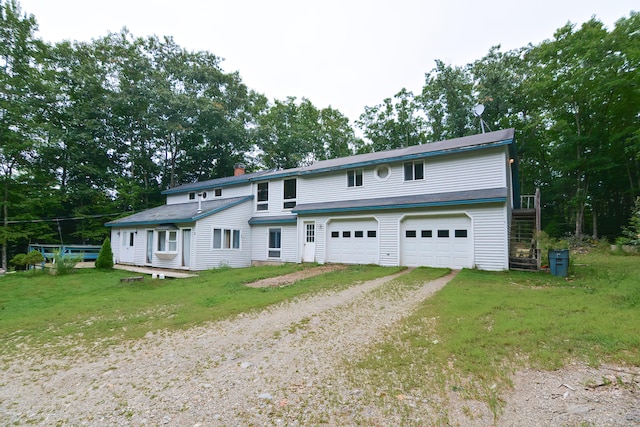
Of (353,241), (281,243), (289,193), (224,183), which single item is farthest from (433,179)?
(224,183)

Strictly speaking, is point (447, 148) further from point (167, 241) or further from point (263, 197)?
point (167, 241)

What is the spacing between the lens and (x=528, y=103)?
25.8 meters

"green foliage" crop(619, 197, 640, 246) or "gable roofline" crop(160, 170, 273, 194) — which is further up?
"gable roofline" crop(160, 170, 273, 194)

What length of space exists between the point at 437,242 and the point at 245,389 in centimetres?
1141

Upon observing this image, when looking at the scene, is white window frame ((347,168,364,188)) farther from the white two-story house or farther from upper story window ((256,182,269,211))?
upper story window ((256,182,269,211))

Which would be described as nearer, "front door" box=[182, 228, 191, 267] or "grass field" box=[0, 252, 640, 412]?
"grass field" box=[0, 252, 640, 412]

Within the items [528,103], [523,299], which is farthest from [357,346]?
[528,103]

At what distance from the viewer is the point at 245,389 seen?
3.34 m

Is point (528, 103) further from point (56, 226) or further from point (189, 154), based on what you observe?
point (56, 226)

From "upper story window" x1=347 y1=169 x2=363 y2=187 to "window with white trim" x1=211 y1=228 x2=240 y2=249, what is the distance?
757 cm

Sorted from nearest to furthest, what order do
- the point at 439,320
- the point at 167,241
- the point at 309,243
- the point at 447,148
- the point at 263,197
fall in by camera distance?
the point at 439,320 → the point at 447,148 → the point at 309,243 → the point at 167,241 → the point at 263,197

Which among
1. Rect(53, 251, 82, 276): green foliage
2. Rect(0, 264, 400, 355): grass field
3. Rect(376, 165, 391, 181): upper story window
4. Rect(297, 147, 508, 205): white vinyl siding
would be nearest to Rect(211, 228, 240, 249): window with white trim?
Rect(0, 264, 400, 355): grass field

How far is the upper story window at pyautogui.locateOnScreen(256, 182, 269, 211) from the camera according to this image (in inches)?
742

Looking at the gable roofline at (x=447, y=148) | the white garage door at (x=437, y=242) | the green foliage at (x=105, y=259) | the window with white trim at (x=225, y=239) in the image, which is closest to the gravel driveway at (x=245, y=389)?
the white garage door at (x=437, y=242)
